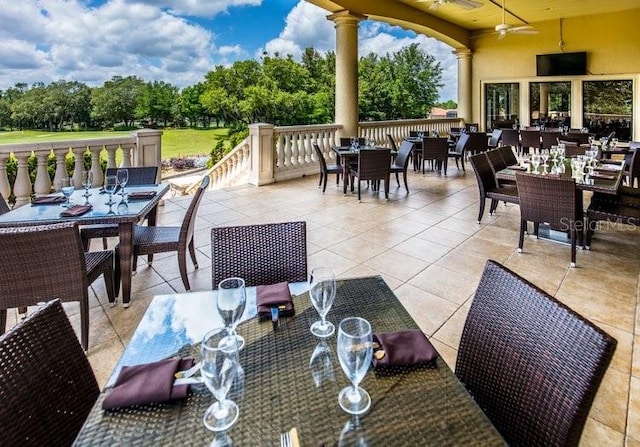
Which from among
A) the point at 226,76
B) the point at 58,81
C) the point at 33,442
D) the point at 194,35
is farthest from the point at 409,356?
the point at 194,35

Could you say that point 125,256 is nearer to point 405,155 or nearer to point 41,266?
point 41,266

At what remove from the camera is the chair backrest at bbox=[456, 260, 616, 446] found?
0.91m

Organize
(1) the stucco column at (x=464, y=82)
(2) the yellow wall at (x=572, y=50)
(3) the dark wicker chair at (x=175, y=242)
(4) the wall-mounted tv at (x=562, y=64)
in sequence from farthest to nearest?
(1) the stucco column at (x=464, y=82)
(4) the wall-mounted tv at (x=562, y=64)
(2) the yellow wall at (x=572, y=50)
(3) the dark wicker chair at (x=175, y=242)

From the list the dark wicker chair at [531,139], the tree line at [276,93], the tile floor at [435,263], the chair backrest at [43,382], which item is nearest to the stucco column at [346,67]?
the tile floor at [435,263]

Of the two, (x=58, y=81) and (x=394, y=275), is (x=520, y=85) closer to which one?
(x=394, y=275)

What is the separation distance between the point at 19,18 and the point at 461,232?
43.3 feet

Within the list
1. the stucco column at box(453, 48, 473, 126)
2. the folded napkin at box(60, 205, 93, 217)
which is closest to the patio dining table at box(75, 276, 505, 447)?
the folded napkin at box(60, 205, 93, 217)

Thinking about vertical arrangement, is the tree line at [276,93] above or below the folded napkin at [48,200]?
above

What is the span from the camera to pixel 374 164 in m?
5.57

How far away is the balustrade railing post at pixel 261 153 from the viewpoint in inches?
267

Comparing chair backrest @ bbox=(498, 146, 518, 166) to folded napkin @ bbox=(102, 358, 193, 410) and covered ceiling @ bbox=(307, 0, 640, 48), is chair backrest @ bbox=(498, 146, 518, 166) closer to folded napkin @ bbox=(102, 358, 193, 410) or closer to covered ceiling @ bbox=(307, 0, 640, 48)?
covered ceiling @ bbox=(307, 0, 640, 48)

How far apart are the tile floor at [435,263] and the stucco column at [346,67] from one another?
8.84ft

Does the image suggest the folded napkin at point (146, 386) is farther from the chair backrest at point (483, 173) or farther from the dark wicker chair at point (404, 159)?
the dark wicker chair at point (404, 159)

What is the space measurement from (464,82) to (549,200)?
10.8 meters
